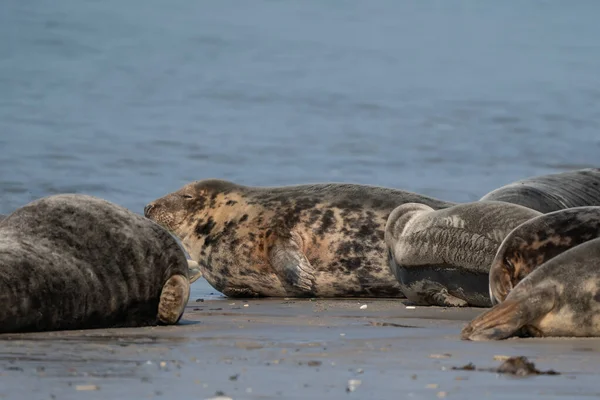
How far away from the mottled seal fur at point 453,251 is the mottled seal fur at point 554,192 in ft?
7.47

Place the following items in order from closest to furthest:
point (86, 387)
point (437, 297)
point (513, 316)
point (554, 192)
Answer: point (86, 387), point (513, 316), point (437, 297), point (554, 192)

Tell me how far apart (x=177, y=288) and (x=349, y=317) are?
1.04 metres

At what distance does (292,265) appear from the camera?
911 centimetres

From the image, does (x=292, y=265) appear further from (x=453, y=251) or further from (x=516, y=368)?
(x=516, y=368)

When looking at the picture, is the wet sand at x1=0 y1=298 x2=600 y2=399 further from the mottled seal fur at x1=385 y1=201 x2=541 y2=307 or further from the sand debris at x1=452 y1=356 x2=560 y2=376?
the mottled seal fur at x1=385 y1=201 x2=541 y2=307

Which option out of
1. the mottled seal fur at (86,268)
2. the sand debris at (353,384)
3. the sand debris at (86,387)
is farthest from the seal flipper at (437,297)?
the sand debris at (86,387)

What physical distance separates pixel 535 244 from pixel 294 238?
11.0 feet

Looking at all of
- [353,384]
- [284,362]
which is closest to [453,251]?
[284,362]

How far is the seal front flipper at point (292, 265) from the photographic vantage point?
909 centimetres

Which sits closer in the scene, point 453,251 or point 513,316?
point 513,316

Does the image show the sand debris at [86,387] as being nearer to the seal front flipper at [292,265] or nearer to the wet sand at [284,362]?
the wet sand at [284,362]

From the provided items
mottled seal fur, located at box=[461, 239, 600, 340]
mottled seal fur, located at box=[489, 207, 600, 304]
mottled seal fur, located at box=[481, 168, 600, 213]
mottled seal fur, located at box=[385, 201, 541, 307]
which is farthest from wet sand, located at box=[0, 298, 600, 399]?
mottled seal fur, located at box=[481, 168, 600, 213]

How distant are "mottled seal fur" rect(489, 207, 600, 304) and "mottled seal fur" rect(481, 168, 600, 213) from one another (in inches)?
151

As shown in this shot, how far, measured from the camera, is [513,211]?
24.9 feet
